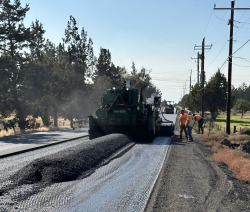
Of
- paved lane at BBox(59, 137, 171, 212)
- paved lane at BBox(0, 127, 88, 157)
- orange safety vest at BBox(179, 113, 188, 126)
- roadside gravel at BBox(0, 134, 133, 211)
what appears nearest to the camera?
paved lane at BBox(59, 137, 171, 212)

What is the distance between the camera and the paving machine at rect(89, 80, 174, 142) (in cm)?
1702

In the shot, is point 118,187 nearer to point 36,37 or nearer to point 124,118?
point 124,118

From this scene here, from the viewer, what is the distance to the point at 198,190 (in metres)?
6.86

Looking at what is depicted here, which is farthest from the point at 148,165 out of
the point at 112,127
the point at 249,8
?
the point at 249,8

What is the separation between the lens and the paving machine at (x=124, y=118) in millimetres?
17016

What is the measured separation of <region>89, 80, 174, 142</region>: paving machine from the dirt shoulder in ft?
22.8

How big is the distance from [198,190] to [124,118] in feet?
34.9

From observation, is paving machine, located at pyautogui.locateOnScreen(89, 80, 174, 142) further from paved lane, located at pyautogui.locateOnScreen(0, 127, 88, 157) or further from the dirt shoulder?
the dirt shoulder

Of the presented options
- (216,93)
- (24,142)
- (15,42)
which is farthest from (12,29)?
(216,93)

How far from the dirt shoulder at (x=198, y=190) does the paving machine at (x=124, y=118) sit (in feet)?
22.8

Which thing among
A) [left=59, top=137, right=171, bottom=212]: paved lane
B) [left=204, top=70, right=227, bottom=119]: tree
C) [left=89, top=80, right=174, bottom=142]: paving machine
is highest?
[left=204, top=70, right=227, bottom=119]: tree

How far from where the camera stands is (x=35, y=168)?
811 centimetres

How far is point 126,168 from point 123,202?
3.29 meters

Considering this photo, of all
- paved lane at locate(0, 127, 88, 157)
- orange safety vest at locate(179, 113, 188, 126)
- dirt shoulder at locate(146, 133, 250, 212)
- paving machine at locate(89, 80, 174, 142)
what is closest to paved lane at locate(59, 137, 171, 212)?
dirt shoulder at locate(146, 133, 250, 212)
